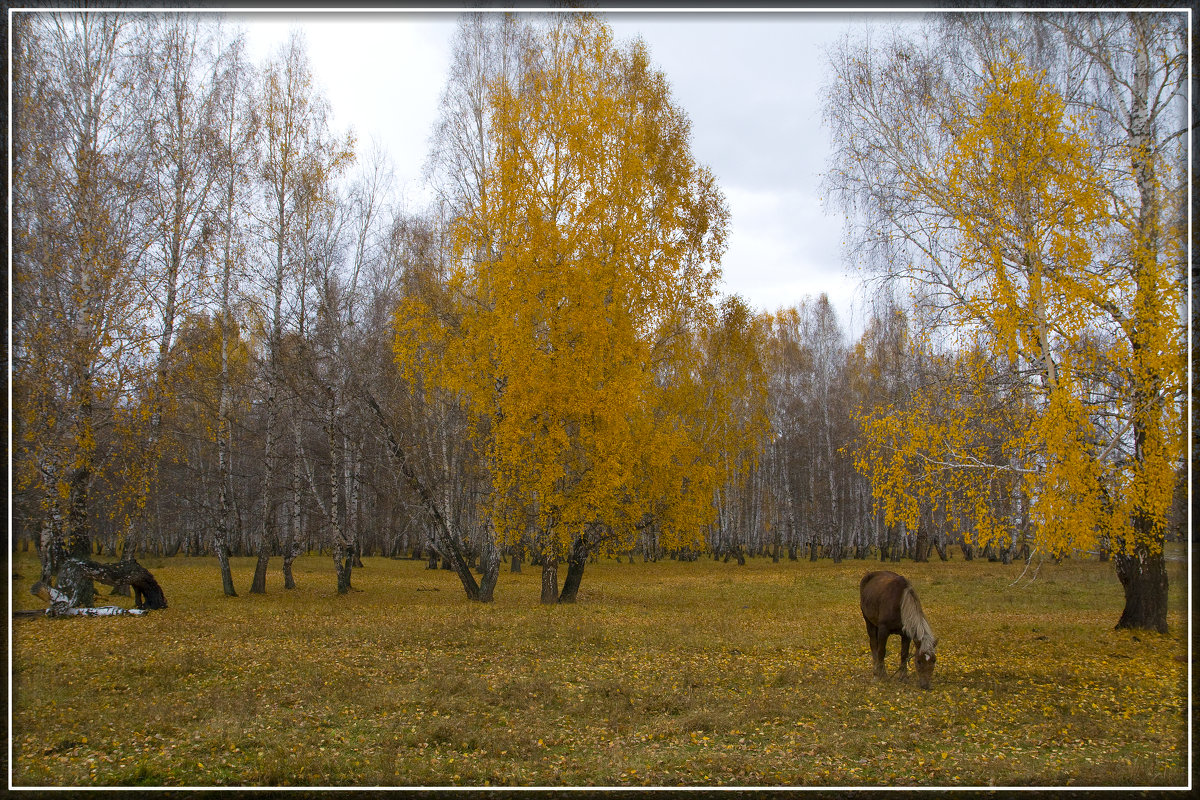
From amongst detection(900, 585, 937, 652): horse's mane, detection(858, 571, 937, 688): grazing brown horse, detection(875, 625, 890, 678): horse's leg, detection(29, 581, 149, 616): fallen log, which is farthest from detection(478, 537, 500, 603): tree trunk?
detection(900, 585, 937, 652): horse's mane

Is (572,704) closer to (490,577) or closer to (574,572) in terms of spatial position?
(574,572)

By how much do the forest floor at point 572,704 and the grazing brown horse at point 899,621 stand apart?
29 cm

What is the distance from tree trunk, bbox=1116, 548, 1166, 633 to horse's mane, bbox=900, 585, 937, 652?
193 inches

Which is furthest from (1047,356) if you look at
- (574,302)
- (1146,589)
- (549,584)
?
(549,584)

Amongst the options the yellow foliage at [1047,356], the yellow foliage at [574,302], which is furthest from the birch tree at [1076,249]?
the yellow foliage at [574,302]

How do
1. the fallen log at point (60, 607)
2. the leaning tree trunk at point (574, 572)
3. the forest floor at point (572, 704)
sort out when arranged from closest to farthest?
the forest floor at point (572, 704)
the fallen log at point (60, 607)
the leaning tree trunk at point (574, 572)

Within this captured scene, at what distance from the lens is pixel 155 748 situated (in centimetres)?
529

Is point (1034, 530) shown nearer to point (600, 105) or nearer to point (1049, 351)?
point (1049, 351)

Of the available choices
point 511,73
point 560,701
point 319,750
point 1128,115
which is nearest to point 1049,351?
point 1128,115

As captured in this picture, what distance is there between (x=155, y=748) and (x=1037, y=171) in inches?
390

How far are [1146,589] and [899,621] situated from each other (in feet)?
18.1

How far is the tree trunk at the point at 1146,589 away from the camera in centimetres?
1045

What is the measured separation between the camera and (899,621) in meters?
7.93

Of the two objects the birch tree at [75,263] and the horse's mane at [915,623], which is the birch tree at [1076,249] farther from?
the birch tree at [75,263]
